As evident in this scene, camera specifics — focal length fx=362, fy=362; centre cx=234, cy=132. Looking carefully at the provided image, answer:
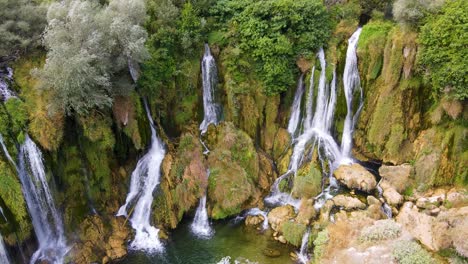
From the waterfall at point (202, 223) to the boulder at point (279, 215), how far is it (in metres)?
3.24

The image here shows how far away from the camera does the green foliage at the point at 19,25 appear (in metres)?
17.3

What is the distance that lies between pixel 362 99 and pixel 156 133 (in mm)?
12382

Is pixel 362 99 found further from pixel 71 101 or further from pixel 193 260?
pixel 71 101

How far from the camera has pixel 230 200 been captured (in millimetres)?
19625

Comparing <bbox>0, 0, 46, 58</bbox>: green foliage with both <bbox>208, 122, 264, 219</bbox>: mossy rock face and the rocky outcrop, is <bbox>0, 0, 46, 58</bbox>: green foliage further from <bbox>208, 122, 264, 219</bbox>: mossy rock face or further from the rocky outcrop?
<bbox>208, 122, 264, 219</bbox>: mossy rock face

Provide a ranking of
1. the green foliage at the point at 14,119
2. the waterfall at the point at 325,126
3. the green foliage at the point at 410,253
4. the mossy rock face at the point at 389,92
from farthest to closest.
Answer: the waterfall at the point at 325,126 → the mossy rock face at the point at 389,92 → the green foliage at the point at 14,119 → the green foliage at the point at 410,253

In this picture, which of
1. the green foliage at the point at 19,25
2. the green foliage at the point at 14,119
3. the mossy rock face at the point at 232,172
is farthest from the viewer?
the mossy rock face at the point at 232,172

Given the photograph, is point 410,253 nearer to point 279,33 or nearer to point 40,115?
point 279,33

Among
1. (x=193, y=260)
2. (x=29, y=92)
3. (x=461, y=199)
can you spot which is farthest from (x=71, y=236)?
(x=461, y=199)

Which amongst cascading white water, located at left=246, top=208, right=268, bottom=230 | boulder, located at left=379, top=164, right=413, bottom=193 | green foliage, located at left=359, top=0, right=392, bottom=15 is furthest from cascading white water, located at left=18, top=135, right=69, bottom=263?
green foliage, located at left=359, top=0, right=392, bottom=15

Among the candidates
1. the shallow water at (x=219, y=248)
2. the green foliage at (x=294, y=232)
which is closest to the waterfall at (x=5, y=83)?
the shallow water at (x=219, y=248)

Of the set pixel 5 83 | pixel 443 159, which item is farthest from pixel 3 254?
pixel 443 159

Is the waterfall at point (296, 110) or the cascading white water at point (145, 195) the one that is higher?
the waterfall at point (296, 110)

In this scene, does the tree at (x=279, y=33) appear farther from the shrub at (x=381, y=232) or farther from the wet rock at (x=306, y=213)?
the shrub at (x=381, y=232)
